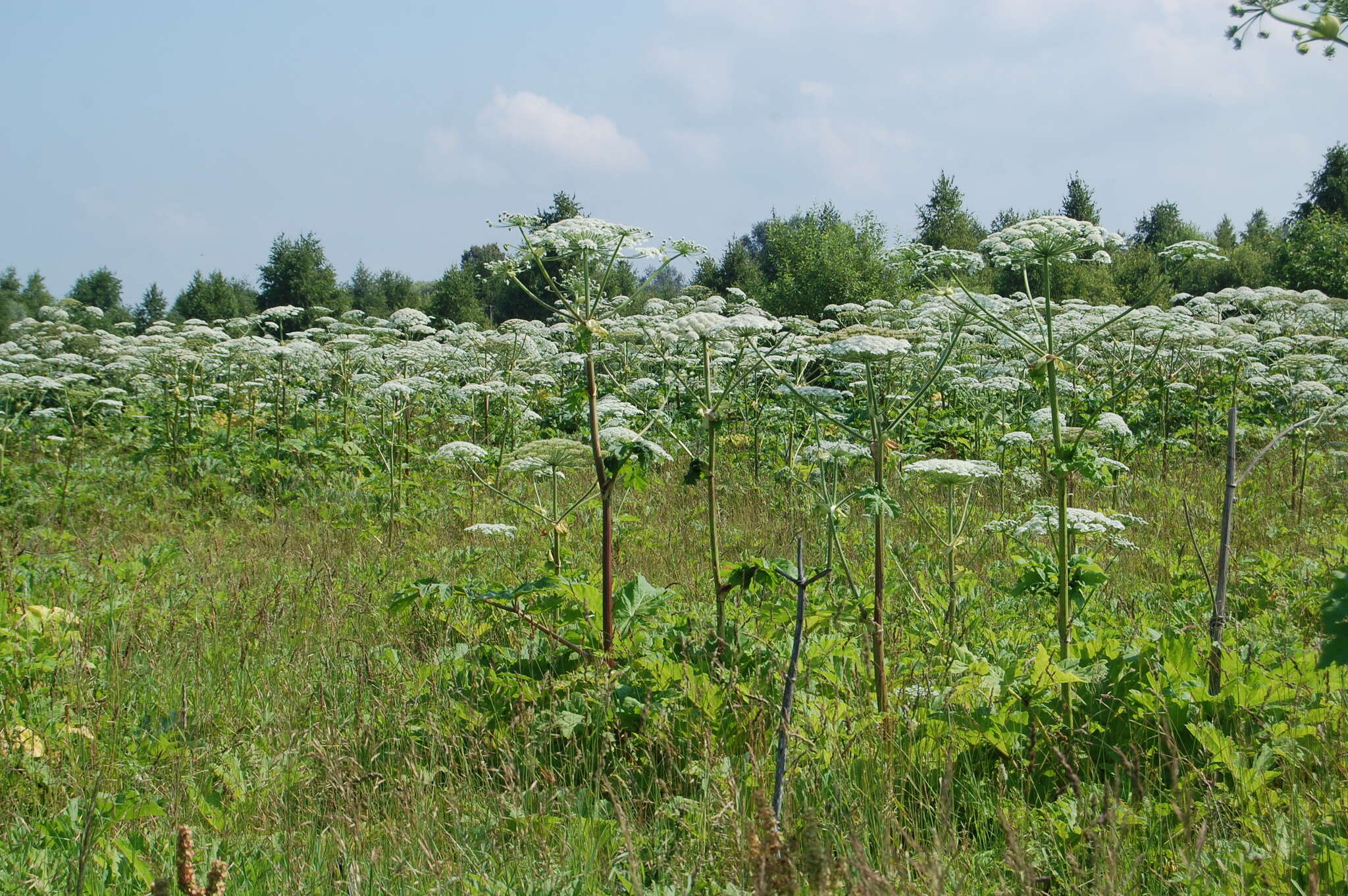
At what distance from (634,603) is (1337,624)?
2.31 m

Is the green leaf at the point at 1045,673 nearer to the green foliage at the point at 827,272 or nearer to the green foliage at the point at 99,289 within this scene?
the green foliage at the point at 827,272

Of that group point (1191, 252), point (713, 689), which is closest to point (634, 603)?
point (713, 689)

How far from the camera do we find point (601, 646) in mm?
3398

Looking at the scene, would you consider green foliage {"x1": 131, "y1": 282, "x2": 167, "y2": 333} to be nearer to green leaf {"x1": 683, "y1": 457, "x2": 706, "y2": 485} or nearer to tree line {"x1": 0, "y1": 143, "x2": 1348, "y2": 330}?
tree line {"x1": 0, "y1": 143, "x2": 1348, "y2": 330}

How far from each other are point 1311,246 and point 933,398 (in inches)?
1095

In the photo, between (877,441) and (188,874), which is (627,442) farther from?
(188,874)

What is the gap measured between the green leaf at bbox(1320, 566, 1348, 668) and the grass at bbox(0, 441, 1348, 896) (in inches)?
11.7

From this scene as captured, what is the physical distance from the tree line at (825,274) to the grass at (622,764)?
53.3ft

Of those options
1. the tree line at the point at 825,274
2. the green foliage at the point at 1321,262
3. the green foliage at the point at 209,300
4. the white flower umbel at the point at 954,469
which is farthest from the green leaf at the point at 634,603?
the green foliage at the point at 209,300

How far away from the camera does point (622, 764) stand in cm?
289

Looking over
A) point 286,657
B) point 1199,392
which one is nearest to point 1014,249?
Result: point 286,657

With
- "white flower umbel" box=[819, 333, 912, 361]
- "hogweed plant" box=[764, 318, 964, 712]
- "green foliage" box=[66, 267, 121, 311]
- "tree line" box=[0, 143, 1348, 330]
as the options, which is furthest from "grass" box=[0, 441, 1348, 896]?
"green foliage" box=[66, 267, 121, 311]

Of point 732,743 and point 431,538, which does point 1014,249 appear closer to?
point 732,743

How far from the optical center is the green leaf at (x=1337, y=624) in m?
1.53
